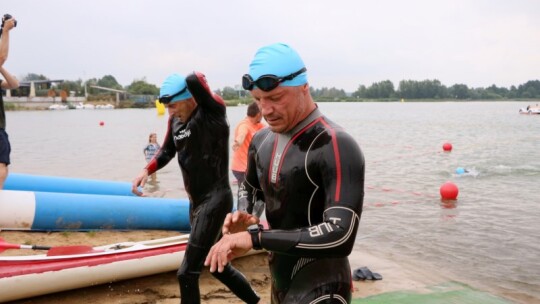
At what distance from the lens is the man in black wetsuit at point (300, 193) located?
218cm

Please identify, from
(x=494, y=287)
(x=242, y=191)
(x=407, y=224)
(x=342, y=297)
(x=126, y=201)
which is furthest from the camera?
(x=407, y=224)

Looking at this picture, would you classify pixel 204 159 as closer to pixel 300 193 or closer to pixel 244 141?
pixel 300 193

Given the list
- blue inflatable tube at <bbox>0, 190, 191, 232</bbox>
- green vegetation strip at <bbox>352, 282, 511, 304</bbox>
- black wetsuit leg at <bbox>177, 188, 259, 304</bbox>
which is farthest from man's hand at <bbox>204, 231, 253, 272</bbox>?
blue inflatable tube at <bbox>0, 190, 191, 232</bbox>

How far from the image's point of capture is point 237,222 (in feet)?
7.90

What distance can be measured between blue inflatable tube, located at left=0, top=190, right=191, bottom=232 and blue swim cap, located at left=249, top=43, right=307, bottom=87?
18.3 ft

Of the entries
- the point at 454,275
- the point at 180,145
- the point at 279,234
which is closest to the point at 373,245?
the point at 454,275

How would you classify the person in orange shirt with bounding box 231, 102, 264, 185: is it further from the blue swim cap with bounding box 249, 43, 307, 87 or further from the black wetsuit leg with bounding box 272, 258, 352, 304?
the black wetsuit leg with bounding box 272, 258, 352, 304

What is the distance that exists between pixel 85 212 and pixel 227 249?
19.0ft

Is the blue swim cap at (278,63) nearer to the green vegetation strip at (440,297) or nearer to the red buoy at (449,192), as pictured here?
the green vegetation strip at (440,297)

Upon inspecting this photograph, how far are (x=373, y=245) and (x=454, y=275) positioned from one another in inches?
71.9

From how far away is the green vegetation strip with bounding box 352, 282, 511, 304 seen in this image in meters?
5.81

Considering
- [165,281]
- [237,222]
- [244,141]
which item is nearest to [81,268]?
[165,281]

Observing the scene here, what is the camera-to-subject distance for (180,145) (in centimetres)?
452

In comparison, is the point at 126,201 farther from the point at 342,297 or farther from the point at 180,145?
the point at 342,297
